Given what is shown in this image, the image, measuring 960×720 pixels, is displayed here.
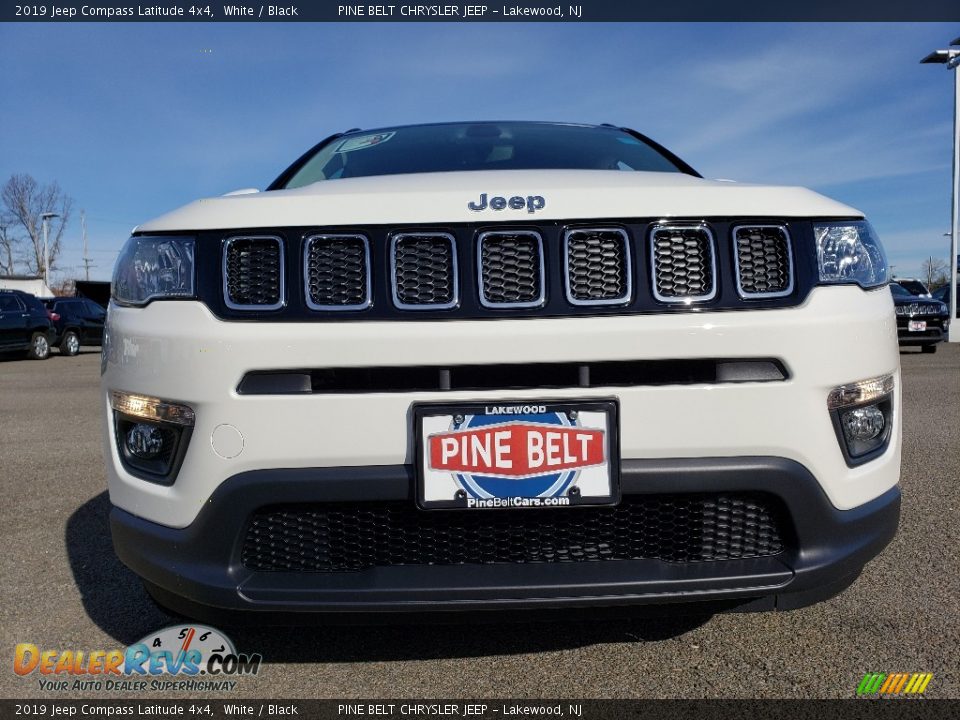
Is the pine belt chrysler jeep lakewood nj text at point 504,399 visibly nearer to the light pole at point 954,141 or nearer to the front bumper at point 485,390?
the front bumper at point 485,390

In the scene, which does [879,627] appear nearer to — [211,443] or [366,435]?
[366,435]

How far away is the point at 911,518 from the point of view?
9.99 ft

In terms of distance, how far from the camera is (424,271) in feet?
5.40

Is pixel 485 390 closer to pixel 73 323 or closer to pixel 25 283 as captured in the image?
pixel 73 323

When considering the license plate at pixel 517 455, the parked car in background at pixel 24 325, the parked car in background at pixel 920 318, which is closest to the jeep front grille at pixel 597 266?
the license plate at pixel 517 455

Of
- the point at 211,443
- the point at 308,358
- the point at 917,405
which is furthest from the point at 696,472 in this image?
the point at 917,405

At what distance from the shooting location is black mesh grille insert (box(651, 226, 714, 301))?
165 cm

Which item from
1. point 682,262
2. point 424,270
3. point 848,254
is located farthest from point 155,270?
point 848,254

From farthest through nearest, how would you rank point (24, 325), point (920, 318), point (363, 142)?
point (24, 325) < point (920, 318) < point (363, 142)

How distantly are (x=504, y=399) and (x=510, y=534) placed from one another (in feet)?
1.02

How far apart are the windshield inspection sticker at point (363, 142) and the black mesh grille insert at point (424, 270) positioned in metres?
1.38

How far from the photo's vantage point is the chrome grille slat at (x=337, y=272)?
1637 millimetres

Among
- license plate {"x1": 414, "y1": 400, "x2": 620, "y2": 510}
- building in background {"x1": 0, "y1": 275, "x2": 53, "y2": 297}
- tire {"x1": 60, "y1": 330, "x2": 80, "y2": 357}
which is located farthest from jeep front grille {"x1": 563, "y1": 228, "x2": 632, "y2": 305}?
building in background {"x1": 0, "y1": 275, "x2": 53, "y2": 297}

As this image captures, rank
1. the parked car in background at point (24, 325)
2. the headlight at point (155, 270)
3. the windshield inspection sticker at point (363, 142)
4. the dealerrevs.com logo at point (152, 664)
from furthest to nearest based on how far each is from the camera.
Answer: the parked car in background at point (24, 325)
the windshield inspection sticker at point (363, 142)
the dealerrevs.com logo at point (152, 664)
the headlight at point (155, 270)
